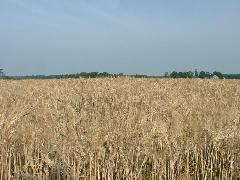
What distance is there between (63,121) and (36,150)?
0.66 m

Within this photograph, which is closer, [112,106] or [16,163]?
[16,163]

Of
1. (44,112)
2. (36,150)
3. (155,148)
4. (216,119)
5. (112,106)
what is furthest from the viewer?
(112,106)

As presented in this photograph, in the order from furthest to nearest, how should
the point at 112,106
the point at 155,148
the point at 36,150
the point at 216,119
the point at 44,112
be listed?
1. the point at 112,106
2. the point at 44,112
3. the point at 216,119
4. the point at 36,150
5. the point at 155,148

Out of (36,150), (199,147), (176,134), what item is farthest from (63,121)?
(199,147)

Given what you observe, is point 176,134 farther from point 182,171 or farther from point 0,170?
point 0,170

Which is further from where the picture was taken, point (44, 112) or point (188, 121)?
point (44, 112)

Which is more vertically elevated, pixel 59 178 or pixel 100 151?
pixel 100 151

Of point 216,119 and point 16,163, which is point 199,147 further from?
point 16,163

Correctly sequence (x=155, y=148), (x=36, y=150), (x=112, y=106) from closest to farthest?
1. (x=155, y=148)
2. (x=36, y=150)
3. (x=112, y=106)

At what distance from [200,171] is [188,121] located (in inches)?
31.6

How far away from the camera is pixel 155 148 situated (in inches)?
237

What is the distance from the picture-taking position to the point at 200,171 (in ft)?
22.1

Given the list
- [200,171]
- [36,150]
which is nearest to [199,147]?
[200,171]

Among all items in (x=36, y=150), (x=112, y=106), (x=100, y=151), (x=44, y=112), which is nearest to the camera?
(x=100, y=151)
